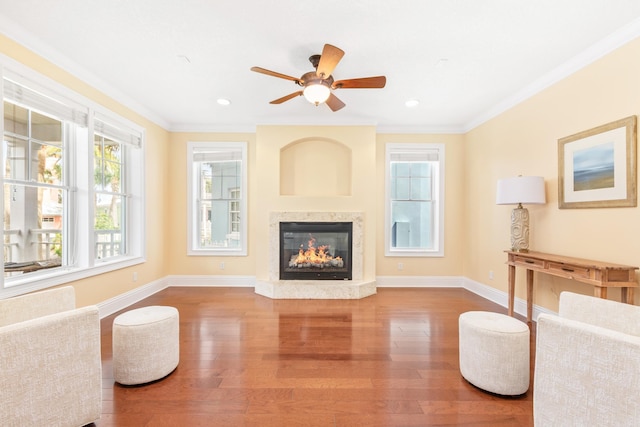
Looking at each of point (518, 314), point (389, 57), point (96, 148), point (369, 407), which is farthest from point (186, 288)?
point (518, 314)

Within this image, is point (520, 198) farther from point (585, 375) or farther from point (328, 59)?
point (328, 59)

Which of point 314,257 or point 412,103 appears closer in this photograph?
point 412,103

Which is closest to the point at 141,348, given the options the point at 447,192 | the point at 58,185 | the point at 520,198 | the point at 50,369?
the point at 50,369

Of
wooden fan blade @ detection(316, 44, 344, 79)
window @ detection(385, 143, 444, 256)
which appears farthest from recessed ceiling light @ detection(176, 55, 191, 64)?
window @ detection(385, 143, 444, 256)

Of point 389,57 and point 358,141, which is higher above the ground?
point 389,57

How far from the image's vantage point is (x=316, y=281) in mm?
4238

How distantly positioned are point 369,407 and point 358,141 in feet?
11.6

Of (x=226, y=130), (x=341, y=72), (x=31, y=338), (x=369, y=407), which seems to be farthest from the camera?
(x=226, y=130)

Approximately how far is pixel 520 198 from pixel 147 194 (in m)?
4.79

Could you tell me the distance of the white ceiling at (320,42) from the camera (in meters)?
2.06

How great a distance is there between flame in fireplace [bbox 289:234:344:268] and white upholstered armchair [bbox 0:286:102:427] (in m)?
2.97

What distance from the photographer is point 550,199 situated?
3.05 meters

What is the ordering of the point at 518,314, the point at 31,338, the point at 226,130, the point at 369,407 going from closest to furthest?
the point at 31,338
the point at 369,407
the point at 518,314
the point at 226,130

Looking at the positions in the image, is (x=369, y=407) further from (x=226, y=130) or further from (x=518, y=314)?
(x=226, y=130)
